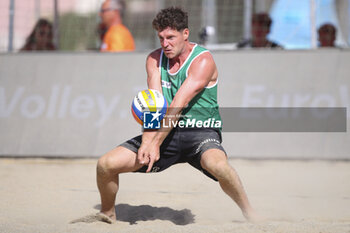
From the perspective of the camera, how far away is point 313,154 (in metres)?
7.18

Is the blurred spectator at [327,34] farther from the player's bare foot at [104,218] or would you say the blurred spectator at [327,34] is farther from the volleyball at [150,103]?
the player's bare foot at [104,218]

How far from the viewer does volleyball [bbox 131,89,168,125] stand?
165 inches

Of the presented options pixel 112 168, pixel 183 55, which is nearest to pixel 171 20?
pixel 183 55

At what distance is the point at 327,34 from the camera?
846 centimetres

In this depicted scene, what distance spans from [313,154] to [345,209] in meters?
2.35

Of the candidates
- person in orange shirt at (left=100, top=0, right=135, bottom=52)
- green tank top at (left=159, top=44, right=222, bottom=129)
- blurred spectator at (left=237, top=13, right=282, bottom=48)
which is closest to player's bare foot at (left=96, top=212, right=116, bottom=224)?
green tank top at (left=159, top=44, right=222, bottom=129)

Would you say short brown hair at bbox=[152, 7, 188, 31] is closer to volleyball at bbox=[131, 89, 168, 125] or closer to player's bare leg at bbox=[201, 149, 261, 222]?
volleyball at bbox=[131, 89, 168, 125]

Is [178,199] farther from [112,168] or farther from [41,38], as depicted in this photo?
[41,38]

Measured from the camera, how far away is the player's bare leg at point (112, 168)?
4.16m

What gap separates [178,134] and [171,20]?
95 cm

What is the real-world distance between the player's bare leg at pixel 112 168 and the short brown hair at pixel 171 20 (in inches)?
42.2

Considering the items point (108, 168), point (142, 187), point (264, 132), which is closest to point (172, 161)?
point (108, 168)

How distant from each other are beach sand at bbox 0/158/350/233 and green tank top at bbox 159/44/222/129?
87cm

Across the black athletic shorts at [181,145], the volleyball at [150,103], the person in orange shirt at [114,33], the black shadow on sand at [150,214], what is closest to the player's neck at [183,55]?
the volleyball at [150,103]
